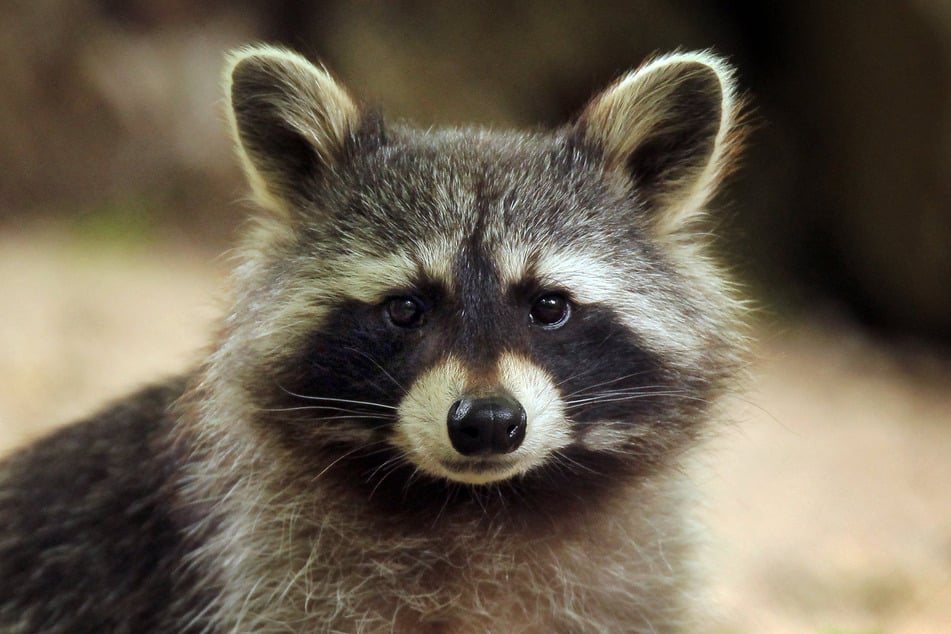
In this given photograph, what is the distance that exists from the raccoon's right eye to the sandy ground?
2.41 meters

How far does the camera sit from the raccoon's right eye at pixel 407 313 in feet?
10.8

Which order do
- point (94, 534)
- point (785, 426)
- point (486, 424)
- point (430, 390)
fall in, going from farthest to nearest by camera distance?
point (785, 426) → point (94, 534) → point (430, 390) → point (486, 424)

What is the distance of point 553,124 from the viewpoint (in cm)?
945

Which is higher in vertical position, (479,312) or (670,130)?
(670,130)

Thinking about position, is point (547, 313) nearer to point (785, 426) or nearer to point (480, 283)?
point (480, 283)

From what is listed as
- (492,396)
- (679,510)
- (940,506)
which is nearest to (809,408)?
(940,506)

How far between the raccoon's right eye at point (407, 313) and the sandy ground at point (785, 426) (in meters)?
2.41

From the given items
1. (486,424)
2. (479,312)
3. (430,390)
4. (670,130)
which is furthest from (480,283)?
(670,130)

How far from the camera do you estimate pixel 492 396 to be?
2.96 metres

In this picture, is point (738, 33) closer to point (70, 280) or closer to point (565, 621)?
point (70, 280)

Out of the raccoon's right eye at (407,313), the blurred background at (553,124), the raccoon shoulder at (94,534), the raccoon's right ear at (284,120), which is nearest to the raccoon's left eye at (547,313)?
the raccoon's right eye at (407,313)

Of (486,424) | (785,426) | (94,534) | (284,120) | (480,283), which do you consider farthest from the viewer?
(785,426)

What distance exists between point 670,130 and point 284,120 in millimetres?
1221

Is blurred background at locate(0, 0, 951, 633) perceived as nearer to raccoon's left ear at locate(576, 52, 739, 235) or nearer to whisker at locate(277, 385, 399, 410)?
raccoon's left ear at locate(576, 52, 739, 235)
